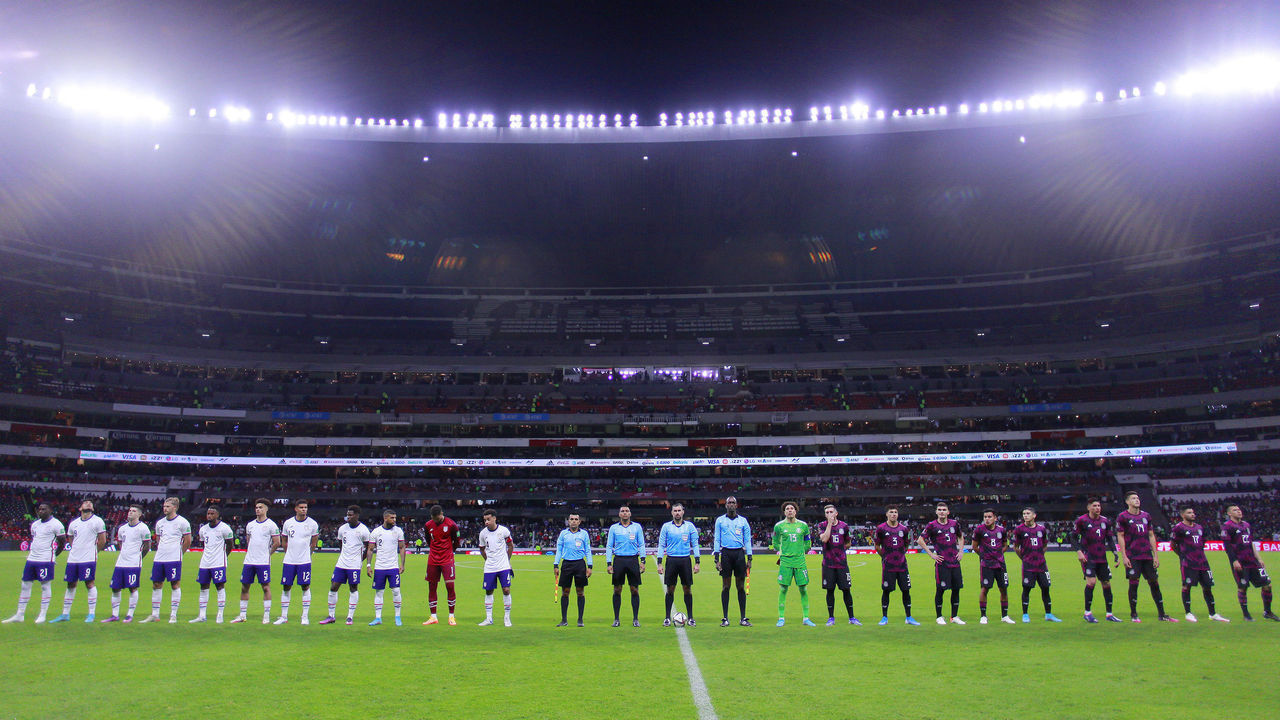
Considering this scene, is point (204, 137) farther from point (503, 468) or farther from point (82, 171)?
point (503, 468)

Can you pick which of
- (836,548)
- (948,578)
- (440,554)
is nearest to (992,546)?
(948,578)

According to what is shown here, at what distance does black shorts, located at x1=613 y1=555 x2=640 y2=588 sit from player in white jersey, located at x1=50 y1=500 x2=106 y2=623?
945 cm

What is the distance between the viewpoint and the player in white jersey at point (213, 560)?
13366 mm

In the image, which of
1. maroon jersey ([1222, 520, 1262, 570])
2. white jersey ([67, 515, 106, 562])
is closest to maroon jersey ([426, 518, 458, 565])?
white jersey ([67, 515, 106, 562])

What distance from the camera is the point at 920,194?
167 feet

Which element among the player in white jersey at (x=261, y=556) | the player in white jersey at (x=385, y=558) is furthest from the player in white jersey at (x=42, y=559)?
the player in white jersey at (x=385, y=558)

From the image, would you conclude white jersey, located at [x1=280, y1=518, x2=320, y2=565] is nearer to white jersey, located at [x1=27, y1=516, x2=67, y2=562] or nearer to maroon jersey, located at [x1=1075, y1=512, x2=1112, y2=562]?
white jersey, located at [x1=27, y1=516, x2=67, y2=562]

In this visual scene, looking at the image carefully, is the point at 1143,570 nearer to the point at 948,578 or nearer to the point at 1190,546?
the point at 1190,546

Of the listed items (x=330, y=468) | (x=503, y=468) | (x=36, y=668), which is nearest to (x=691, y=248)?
(x=503, y=468)

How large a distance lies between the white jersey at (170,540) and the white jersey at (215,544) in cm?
34

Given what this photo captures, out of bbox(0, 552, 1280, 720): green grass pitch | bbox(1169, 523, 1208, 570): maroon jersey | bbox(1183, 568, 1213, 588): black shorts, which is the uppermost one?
bbox(1169, 523, 1208, 570): maroon jersey

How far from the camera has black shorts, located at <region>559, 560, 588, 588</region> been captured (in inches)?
530

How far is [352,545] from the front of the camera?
13430mm

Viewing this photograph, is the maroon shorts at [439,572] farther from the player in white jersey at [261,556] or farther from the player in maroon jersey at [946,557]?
the player in maroon jersey at [946,557]
